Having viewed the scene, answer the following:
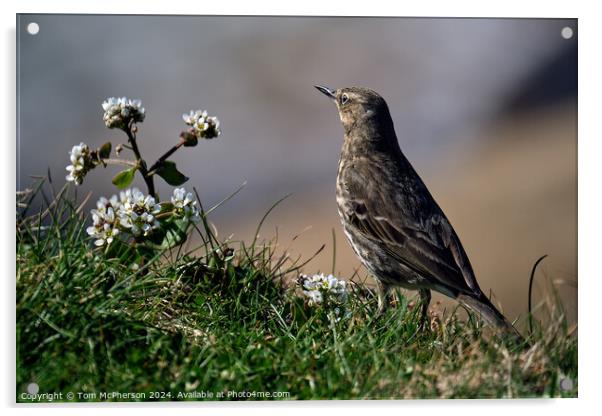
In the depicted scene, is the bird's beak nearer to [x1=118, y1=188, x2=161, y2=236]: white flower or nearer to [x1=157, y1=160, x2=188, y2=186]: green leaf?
[x1=157, y1=160, x2=188, y2=186]: green leaf

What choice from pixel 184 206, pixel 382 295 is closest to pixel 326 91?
pixel 382 295

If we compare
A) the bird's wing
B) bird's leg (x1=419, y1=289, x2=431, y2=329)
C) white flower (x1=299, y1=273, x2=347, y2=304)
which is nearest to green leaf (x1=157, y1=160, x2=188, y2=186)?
white flower (x1=299, y1=273, x2=347, y2=304)

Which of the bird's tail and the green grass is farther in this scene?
the bird's tail

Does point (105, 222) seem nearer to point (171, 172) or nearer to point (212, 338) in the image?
point (171, 172)

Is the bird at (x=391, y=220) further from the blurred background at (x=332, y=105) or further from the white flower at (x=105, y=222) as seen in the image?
the white flower at (x=105, y=222)

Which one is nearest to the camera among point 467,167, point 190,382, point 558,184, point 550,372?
point 190,382
